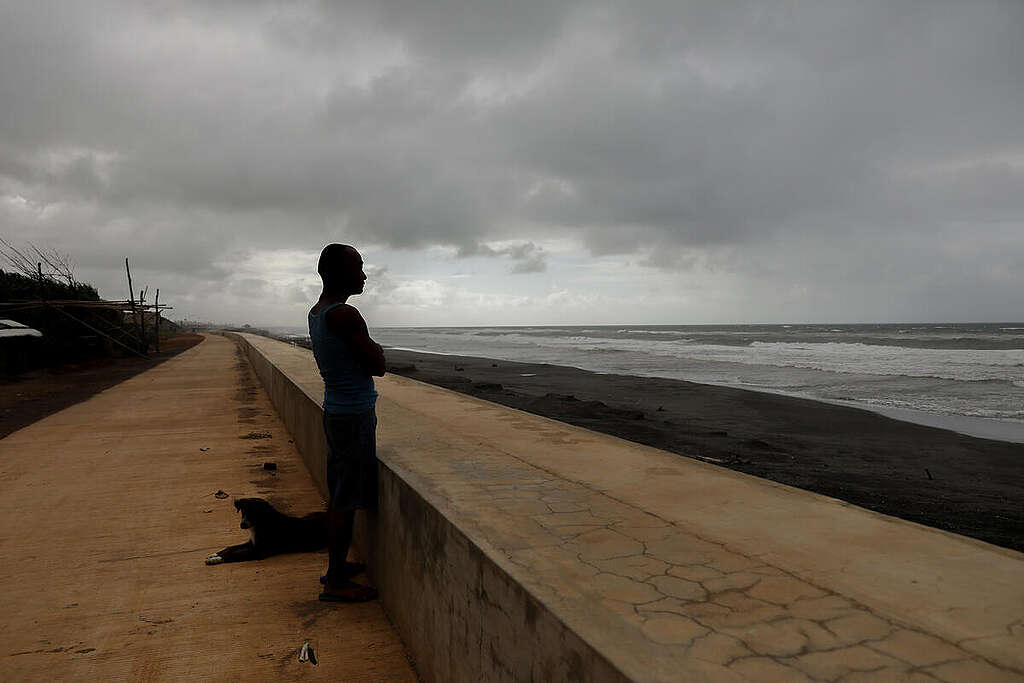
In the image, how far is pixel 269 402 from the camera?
11.4m

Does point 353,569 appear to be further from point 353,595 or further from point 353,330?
point 353,330

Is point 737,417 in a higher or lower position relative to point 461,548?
lower

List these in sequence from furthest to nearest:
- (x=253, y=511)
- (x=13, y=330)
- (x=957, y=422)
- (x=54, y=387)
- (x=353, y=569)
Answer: (x=13, y=330) → (x=54, y=387) → (x=957, y=422) → (x=253, y=511) → (x=353, y=569)

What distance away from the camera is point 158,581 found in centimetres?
348

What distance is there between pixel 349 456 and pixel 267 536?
46.5 inches

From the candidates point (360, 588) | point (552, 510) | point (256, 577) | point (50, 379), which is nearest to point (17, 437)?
point (256, 577)

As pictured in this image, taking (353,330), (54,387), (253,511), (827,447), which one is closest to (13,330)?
(54,387)

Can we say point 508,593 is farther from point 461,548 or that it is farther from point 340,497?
point 340,497

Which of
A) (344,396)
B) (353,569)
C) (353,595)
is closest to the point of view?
(344,396)

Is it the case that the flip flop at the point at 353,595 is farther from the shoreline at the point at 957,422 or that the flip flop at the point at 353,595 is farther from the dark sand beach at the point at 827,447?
the shoreline at the point at 957,422

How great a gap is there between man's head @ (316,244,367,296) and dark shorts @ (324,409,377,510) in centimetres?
62

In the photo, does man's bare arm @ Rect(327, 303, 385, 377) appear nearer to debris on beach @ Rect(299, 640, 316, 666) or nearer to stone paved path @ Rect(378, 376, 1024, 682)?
stone paved path @ Rect(378, 376, 1024, 682)

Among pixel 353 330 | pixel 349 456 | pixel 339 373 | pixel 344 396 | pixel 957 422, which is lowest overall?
pixel 957 422

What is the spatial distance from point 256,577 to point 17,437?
20.8 ft
